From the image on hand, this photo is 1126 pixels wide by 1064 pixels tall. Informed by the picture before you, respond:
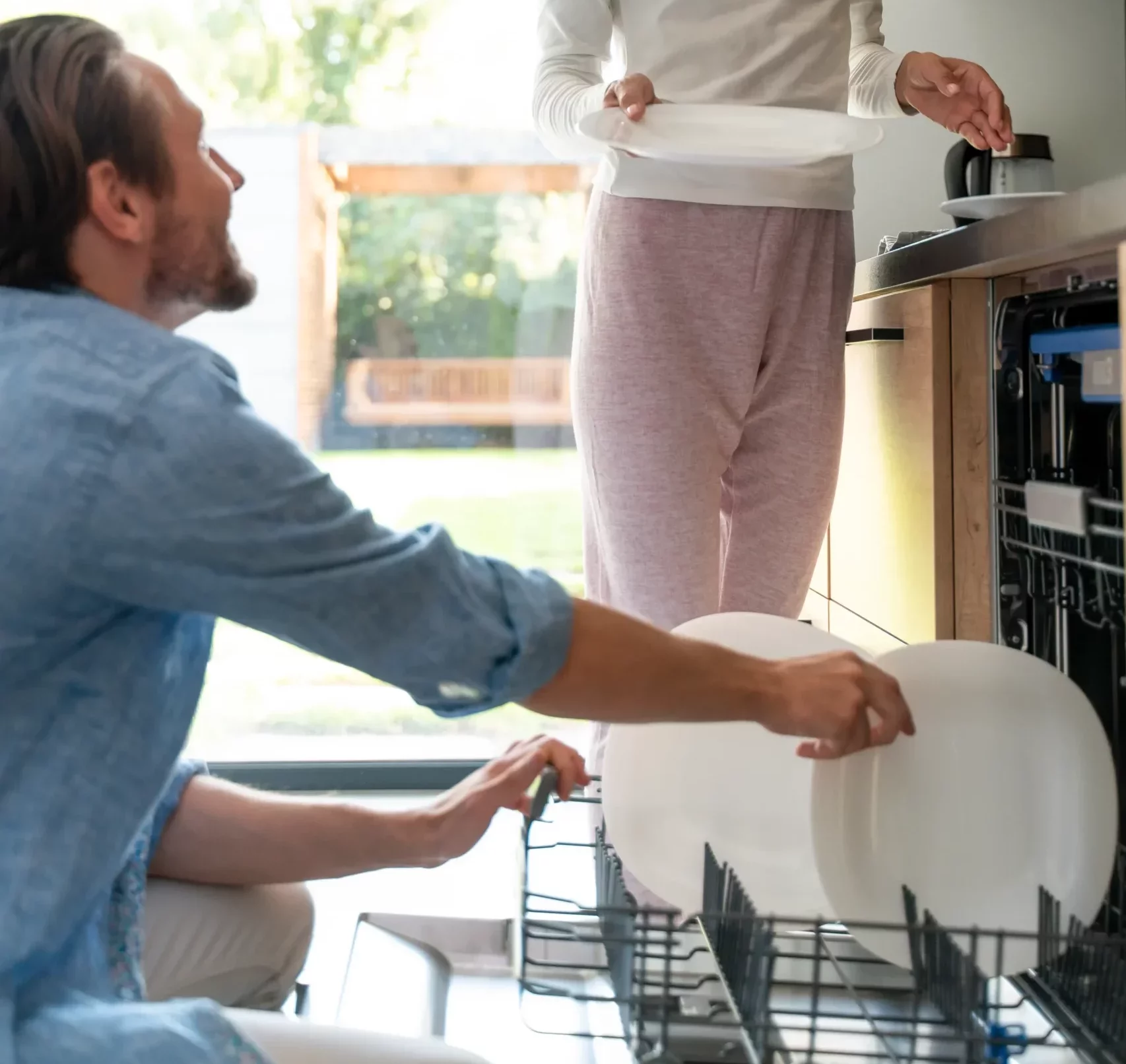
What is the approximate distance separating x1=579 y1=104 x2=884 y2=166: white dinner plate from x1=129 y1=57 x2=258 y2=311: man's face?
1.56ft

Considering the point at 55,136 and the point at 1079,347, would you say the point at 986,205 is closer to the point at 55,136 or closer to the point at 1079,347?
the point at 1079,347

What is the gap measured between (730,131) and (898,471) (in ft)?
1.57

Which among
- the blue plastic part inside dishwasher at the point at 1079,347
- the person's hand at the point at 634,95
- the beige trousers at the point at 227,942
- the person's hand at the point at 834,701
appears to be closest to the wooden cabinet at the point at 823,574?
the blue plastic part inside dishwasher at the point at 1079,347

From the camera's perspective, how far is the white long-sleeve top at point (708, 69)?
1.48m

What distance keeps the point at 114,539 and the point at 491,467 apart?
1.87 m

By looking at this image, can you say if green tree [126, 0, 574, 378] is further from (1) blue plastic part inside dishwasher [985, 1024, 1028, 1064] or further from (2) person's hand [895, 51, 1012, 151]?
(1) blue plastic part inside dishwasher [985, 1024, 1028, 1064]

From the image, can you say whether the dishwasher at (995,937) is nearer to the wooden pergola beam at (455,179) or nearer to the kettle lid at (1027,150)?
the kettle lid at (1027,150)

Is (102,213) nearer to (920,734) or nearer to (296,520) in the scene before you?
(296,520)

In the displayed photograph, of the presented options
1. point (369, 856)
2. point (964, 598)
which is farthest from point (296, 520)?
point (964, 598)

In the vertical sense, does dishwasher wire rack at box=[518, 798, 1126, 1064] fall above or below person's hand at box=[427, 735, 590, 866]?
below

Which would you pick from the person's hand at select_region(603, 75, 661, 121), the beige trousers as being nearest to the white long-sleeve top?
the person's hand at select_region(603, 75, 661, 121)

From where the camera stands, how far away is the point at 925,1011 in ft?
4.05

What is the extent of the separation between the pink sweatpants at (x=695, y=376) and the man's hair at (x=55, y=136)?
2.18 ft

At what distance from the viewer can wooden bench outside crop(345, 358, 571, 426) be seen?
2.63 m
